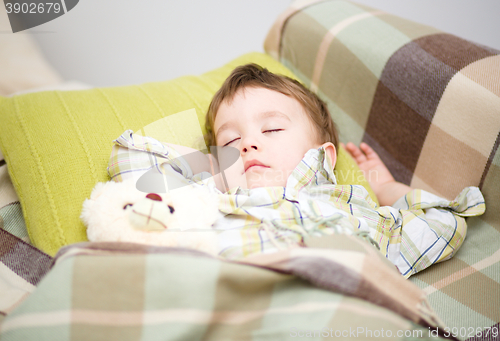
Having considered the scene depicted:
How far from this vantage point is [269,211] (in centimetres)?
76

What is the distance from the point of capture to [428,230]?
0.81 m

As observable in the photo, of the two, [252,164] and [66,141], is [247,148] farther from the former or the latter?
[66,141]

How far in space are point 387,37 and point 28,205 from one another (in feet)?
3.96

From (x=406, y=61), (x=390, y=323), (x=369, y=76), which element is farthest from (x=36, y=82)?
(x=390, y=323)

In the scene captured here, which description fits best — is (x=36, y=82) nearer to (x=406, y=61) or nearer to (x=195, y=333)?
(x=195, y=333)

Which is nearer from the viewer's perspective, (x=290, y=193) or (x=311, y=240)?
(x=311, y=240)

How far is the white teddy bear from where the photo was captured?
1.98 feet

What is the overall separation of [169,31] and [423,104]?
1.25 metres

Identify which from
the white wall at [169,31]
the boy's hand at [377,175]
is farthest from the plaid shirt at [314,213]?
the white wall at [169,31]

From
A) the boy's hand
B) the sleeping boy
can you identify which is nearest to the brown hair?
the sleeping boy

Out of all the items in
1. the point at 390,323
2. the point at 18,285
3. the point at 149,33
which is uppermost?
the point at 149,33

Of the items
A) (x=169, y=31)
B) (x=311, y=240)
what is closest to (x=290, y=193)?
(x=311, y=240)

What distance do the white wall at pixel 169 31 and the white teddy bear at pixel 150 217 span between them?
3.44 ft

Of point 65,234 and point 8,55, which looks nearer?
point 65,234
